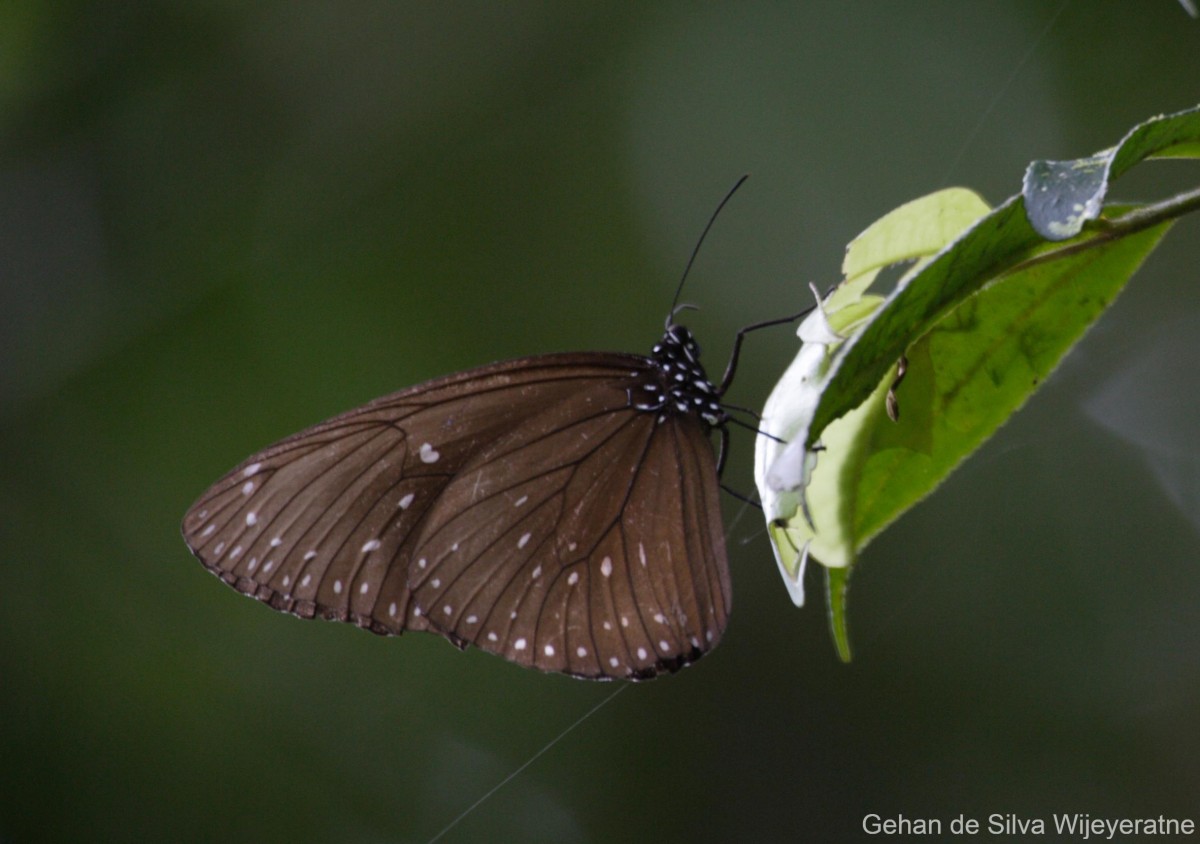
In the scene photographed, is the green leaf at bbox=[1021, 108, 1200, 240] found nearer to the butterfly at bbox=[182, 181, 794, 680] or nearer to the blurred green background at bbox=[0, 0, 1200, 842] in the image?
the butterfly at bbox=[182, 181, 794, 680]

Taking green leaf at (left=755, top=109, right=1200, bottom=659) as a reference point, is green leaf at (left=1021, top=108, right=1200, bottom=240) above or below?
above

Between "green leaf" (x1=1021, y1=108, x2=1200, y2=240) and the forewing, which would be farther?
the forewing

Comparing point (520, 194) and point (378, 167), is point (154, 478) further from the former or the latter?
point (520, 194)

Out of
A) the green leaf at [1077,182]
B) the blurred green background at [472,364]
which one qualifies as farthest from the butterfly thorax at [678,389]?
the blurred green background at [472,364]

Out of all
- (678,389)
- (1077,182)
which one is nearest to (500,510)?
(678,389)

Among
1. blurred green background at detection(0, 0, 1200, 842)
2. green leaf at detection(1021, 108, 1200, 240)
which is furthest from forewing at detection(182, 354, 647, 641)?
blurred green background at detection(0, 0, 1200, 842)

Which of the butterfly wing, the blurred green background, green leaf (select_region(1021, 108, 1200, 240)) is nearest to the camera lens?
green leaf (select_region(1021, 108, 1200, 240))

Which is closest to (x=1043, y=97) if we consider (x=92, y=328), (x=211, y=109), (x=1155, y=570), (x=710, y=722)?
(x=1155, y=570)
